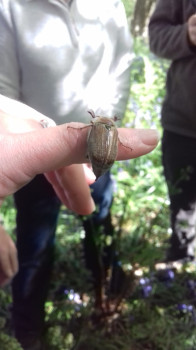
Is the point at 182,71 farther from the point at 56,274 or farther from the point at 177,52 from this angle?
the point at 56,274

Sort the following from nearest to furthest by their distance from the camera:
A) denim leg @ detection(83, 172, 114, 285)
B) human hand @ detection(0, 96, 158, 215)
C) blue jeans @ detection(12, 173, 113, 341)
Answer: human hand @ detection(0, 96, 158, 215), blue jeans @ detection(12, 173, 113, 341), denim leg @ detection(83, 172, 114, 285)

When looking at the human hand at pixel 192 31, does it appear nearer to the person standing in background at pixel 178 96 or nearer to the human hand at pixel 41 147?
the person standing in background at pixel 178 96

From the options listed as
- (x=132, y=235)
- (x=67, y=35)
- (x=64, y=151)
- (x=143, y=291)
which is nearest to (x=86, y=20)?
(x=67, y=35)

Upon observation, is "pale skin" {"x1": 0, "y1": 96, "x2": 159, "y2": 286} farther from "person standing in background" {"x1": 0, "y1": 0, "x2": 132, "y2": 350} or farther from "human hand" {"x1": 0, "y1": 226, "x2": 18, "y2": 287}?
"human hand" {"x1": 0, "y1": 226, "x2": 18, "y2": 287}

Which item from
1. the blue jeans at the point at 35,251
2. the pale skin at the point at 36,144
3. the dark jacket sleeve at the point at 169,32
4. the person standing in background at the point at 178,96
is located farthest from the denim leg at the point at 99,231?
the pale skin at the point at 36,144

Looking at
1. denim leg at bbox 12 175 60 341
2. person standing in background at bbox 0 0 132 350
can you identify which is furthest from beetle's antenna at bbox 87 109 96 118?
denim leg at bbox 12 175 60 341

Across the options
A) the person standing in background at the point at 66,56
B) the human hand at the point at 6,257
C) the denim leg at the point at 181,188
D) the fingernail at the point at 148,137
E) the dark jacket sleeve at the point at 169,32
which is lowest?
the denim leg at the point at 181,188

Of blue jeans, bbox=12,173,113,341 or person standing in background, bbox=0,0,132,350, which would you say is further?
blue jeans, bbox=12,173,113,341

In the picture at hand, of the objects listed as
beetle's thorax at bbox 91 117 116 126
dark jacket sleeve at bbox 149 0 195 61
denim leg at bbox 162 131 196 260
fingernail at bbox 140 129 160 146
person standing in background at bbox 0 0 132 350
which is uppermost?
person standing in background at bbox 0 0 132 350
